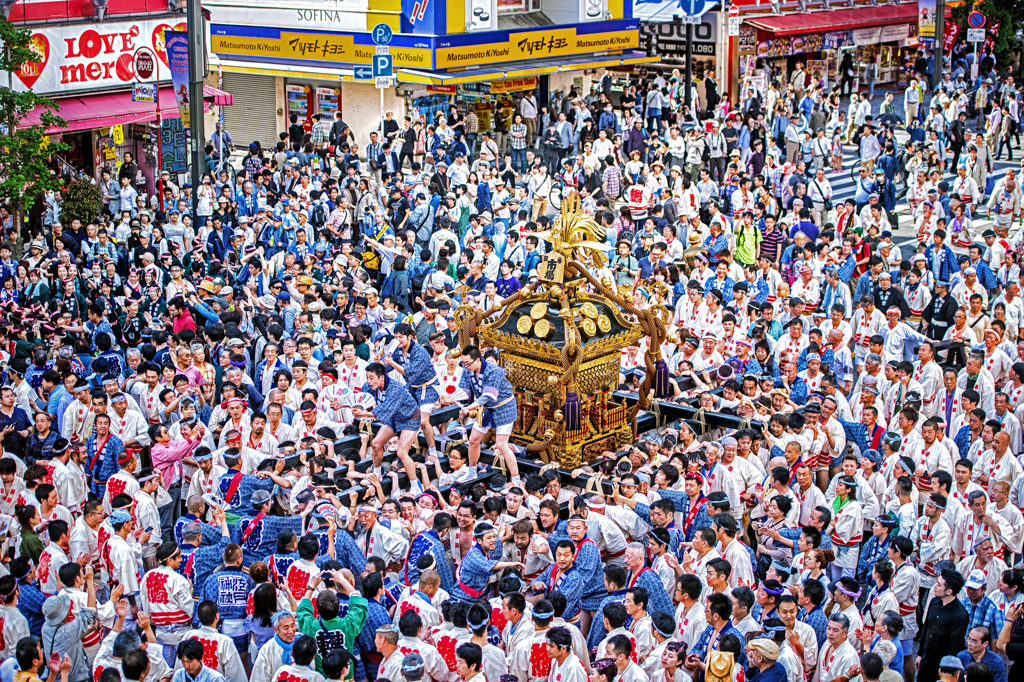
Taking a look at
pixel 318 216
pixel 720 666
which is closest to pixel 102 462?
pixel 720 666

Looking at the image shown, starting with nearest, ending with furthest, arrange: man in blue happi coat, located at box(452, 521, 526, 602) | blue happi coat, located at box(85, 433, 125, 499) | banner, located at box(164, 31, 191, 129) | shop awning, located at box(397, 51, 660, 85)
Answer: man in blue happi coat, located at box(452, 521, 526, 602) → blue happi coat, located at box(85, 433, 125, 499) → banner, located at box(164, 31, 191, 129) → shop awning, located at box(397, 51, 660, 85)

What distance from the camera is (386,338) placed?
14320 mm

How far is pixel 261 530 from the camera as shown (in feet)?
33.6

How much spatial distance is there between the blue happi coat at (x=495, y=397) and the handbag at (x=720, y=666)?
4.35m

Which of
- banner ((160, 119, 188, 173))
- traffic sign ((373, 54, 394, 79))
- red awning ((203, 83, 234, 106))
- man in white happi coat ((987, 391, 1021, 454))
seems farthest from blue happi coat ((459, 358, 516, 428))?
red awning ((203, 83, 234, 106))

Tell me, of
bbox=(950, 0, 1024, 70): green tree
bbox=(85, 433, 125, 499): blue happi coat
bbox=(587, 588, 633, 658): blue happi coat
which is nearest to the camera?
bbox=(587, 588, 633, 658): blue happi coat

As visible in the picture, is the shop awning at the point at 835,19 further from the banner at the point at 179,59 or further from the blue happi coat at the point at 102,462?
the blue happi coat at the point at 102,462

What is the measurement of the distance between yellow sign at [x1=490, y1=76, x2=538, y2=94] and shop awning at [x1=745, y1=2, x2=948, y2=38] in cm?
762

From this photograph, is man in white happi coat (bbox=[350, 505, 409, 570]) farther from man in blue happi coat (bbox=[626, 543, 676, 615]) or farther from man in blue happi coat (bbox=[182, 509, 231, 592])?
man in blue happi coat (bbox=[626, 543, 676, 615])

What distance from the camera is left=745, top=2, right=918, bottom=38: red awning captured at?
36062 mm

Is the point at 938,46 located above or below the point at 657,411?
above

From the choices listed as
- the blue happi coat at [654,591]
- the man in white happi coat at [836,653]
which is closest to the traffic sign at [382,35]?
the blue happi coat at [654,591]

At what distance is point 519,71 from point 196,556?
22.7 meters

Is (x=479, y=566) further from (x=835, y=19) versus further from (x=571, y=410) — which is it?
(x=835, y=19)
